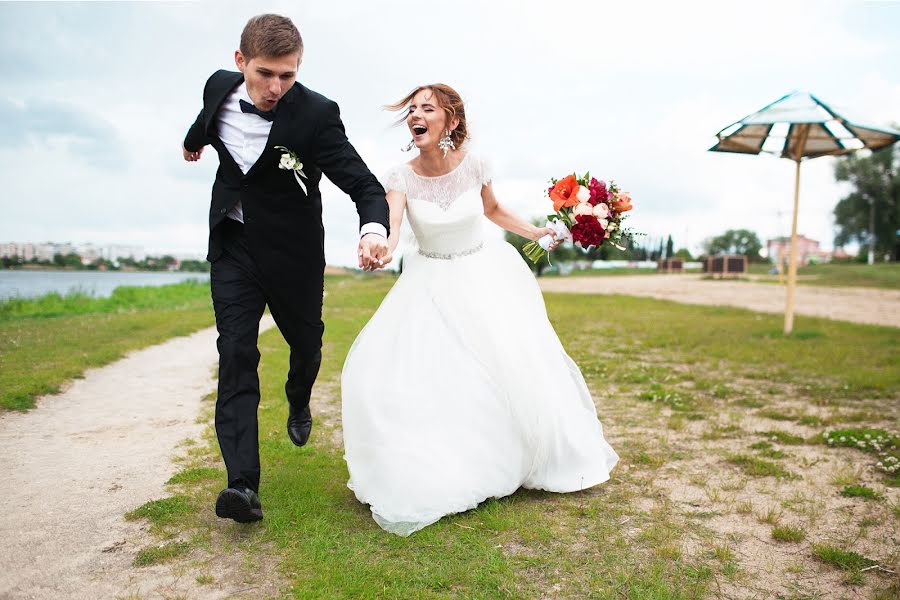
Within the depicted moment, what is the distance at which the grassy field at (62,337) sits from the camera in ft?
28.1

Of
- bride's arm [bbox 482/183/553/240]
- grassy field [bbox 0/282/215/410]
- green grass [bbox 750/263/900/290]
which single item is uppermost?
bride's arm [bbox 482/183/553/240]

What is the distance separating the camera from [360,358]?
4.77 meters

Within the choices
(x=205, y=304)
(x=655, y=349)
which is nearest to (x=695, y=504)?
(x=655, y=349)

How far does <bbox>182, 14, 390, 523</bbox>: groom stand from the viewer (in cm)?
399

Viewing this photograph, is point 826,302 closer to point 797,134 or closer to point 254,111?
point 797,134

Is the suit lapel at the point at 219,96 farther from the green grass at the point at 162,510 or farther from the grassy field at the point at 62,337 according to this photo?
the grassy field at the point at 62,337

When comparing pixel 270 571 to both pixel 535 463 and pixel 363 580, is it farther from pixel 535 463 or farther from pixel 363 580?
pixel 535 463

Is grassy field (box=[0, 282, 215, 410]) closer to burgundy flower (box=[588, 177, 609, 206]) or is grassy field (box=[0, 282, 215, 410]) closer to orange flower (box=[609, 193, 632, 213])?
burgundy flower (box=[588, 177, 609, 206])

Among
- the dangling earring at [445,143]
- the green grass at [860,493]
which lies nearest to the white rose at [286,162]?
the dangling earring at [445,143]

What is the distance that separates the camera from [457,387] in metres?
4.66

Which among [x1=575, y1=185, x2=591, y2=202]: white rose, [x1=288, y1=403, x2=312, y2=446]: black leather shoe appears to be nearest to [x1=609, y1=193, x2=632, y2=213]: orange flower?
[x1=575, y1=185, x2=591, y2=202]: white rose

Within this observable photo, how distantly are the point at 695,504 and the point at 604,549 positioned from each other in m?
1.16

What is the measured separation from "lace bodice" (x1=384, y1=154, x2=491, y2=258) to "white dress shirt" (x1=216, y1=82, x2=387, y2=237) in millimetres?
1084

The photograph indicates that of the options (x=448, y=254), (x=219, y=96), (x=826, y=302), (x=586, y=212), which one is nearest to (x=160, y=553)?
(x=219, y=96)
